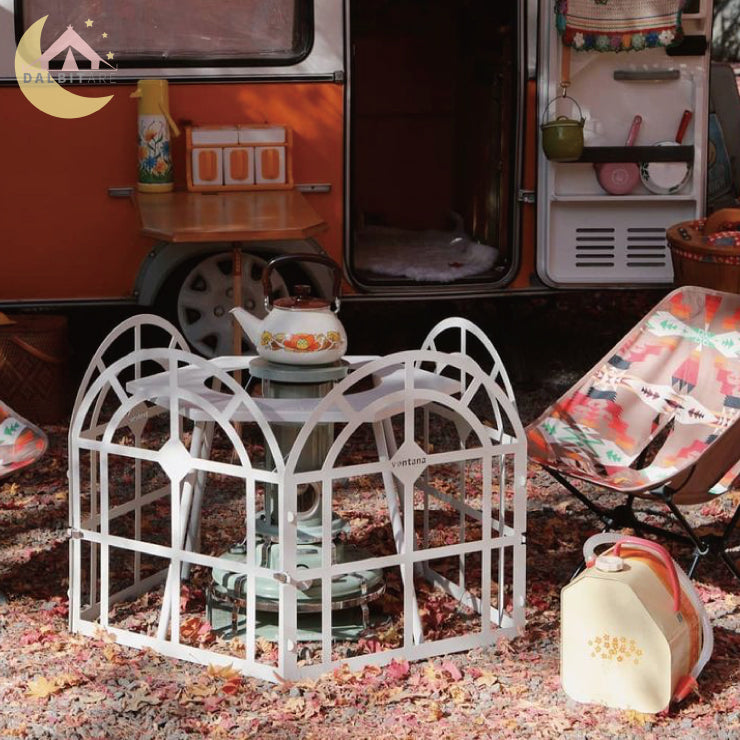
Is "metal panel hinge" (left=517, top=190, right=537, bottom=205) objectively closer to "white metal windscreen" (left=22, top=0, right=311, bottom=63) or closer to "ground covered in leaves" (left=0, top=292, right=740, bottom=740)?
"white metal windscreen" (left=22, top=0, right=311, bottom=63)

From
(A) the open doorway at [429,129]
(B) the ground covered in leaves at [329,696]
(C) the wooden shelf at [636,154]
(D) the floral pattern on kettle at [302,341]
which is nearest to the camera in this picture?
(B) the ground covered in leaves at [329,696]

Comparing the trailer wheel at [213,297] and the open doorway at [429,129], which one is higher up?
the open doorway at [429,129]

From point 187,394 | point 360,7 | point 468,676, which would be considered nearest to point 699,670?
point 468,676

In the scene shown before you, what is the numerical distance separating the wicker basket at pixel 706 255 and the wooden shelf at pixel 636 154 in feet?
1.26

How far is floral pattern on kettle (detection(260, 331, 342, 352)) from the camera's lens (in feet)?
12.0

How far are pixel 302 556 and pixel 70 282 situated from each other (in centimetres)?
271

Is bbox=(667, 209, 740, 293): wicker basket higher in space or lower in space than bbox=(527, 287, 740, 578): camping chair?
higher

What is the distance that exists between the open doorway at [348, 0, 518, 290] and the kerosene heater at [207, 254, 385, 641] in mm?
2946

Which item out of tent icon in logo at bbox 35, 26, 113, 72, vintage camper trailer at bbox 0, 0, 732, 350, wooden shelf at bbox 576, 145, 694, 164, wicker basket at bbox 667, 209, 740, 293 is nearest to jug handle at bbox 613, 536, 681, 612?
wicker basket at bbox 667, 209, 740, 293

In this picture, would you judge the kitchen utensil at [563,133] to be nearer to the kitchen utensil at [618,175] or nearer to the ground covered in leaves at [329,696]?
the kitchen utensil at [618,175]

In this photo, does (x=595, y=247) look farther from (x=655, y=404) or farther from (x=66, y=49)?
(x=66, y=49)

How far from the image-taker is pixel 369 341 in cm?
738

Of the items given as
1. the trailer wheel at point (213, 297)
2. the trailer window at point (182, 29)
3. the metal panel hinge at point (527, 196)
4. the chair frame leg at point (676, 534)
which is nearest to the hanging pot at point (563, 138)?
the metal panel hinge at point (527, 196)

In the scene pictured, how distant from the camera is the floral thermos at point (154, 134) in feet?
19.2
